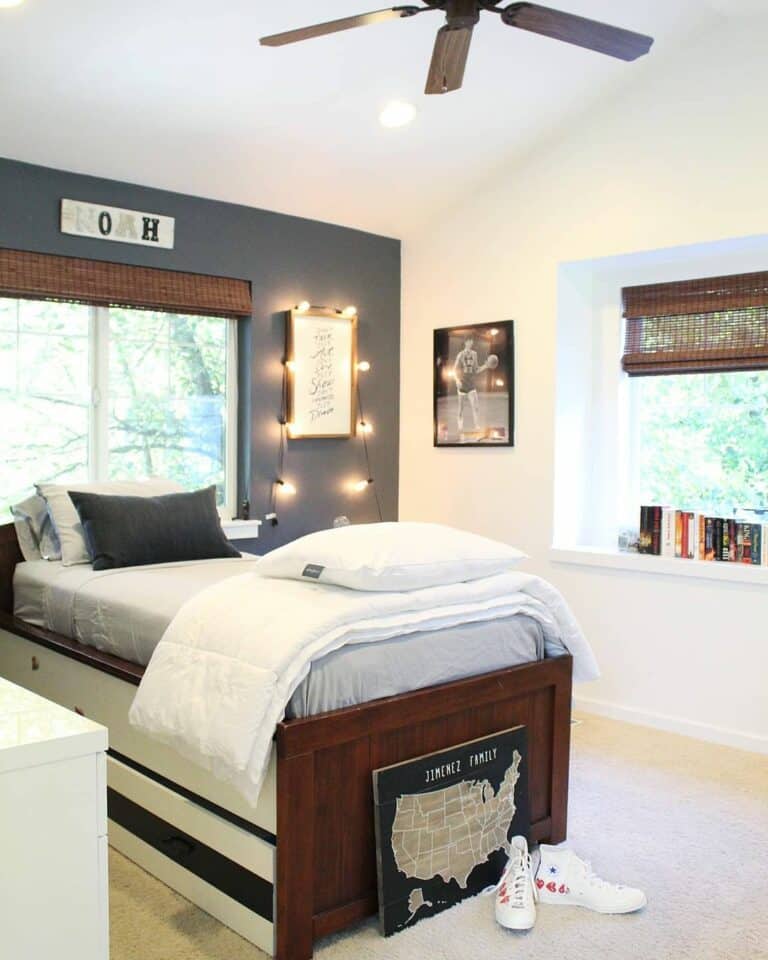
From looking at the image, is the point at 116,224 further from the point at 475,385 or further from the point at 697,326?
the point at 697,326

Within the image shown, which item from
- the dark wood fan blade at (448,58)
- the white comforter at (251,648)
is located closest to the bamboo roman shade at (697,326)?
the dark wood fan blade at (448,58)

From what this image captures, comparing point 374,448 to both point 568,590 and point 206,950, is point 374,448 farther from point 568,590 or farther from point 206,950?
point 206,950

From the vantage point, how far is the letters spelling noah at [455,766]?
242 centimetres

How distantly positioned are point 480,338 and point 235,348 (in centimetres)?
120

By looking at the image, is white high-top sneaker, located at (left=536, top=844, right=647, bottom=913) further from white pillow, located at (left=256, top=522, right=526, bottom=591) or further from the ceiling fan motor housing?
the ceiling fan motor housing

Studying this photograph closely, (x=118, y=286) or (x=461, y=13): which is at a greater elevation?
(x=461, y=13)

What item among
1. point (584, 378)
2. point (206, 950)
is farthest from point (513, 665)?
point (584, 378)

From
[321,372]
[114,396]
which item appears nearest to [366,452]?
[321,372]

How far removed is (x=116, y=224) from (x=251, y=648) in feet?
7.73

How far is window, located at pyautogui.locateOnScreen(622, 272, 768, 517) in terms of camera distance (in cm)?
410

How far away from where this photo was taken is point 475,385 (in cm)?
472

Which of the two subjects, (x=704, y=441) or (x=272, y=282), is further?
(x=272, y=282)

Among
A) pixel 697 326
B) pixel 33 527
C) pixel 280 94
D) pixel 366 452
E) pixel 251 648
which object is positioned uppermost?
pixel 280 94

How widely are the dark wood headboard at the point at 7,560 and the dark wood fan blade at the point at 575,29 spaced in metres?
2.51
